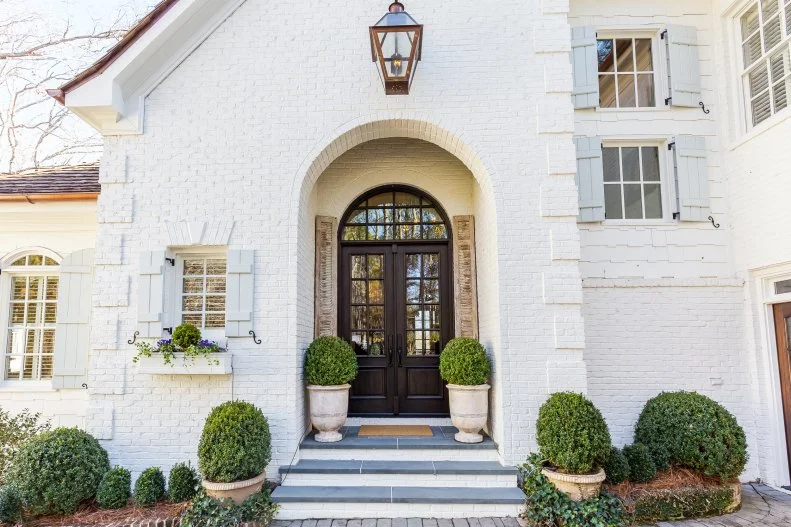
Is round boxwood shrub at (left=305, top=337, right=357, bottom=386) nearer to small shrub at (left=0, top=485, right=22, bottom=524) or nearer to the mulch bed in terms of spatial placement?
the mulch bed

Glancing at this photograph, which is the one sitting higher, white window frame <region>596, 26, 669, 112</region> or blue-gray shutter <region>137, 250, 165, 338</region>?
white window frame <region>596, 26, 669, 112</region>

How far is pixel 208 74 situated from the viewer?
5.49 metres

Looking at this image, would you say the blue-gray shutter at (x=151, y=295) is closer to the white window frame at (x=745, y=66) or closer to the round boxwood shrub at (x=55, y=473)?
the round boxwood shrub at (x=55, y=473)

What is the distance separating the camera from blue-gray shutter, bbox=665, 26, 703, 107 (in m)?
6.18

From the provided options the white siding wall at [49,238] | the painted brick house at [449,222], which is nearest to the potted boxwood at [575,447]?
the painted brick house at [449,222]

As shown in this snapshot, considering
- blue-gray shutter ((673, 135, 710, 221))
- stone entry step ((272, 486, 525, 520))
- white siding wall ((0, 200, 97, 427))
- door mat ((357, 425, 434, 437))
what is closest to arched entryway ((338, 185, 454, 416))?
door mat ((357, 425, 434, 437))

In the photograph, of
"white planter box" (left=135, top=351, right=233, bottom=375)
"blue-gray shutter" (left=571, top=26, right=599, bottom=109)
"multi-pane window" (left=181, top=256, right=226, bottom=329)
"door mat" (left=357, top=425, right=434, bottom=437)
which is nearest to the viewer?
"white planter box" (left=135, top=351, right=233, bottom=375)

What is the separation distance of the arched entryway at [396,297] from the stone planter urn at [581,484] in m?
2.20

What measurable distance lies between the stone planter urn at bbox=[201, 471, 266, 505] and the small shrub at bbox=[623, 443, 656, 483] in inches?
146

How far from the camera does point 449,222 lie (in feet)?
22.0

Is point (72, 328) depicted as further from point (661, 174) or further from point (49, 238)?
point (661, 174)

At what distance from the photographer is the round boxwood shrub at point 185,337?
191 inches

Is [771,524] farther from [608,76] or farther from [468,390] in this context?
[608,76]

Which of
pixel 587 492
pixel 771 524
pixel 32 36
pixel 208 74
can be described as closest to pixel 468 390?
pixel 587 492
